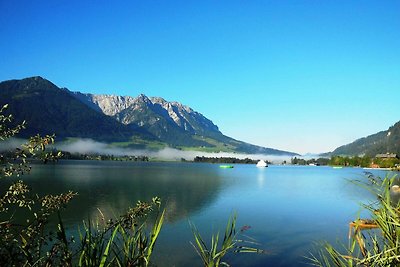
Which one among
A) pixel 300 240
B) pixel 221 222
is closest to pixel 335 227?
pixel 300 240

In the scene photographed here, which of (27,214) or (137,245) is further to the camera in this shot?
(27,214)

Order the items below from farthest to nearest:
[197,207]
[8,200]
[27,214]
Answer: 1. [197,207]
2. [27,214]
3. [8,200]

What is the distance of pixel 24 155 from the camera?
6832 millimetres

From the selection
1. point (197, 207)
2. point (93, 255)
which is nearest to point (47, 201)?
point (93, 255)

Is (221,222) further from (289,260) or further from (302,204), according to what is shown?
(302,204)

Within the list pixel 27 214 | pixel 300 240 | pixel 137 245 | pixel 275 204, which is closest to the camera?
pixel 137 245

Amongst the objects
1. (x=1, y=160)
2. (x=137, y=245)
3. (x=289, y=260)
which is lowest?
(x=289, y=260)

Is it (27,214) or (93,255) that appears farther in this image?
(27,214)

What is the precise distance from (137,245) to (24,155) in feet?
9.77

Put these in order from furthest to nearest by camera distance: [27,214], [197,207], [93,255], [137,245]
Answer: [197,207], [27,214], [137,245], [93,255]

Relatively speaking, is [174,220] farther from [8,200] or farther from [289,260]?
[8,200]

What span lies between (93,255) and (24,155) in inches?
127

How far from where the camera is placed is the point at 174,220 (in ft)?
128

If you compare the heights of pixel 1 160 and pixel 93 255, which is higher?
pixel 1 160
